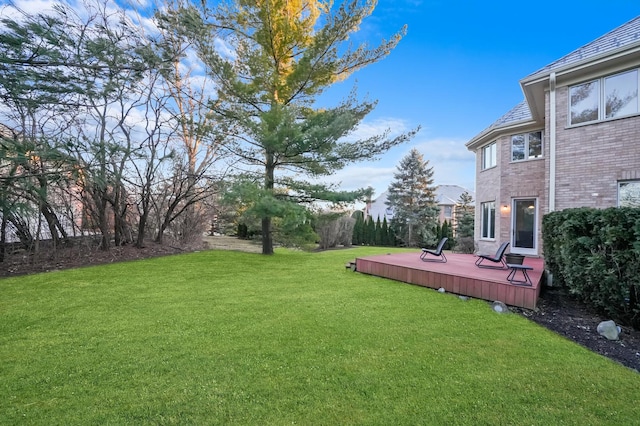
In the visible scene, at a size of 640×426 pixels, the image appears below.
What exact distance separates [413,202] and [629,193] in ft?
51.3

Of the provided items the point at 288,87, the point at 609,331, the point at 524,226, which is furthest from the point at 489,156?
the point at 609,331

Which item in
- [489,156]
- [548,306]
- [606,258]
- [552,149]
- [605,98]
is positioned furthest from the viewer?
[489,156]

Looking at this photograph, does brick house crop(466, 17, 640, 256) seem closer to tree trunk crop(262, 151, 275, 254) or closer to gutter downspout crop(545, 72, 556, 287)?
gutter downspout crop(545, 72, 556, 287)

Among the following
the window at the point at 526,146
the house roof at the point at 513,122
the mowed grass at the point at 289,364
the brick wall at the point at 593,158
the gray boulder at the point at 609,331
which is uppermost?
the house roof at the point at 513,122

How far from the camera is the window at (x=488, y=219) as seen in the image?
39.8 feet

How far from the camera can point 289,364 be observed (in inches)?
118

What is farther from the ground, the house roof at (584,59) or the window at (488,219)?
the house roof at (584,59)

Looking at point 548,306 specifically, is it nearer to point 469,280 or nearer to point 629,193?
point 469,280

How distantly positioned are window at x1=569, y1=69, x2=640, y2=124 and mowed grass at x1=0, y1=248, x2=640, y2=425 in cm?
614

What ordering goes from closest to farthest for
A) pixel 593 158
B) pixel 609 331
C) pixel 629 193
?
1. pixel 609 331
2. pixel 629 193
3. pixel 593 158

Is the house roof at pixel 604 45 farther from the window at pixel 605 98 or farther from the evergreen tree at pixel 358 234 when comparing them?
the evergreen tree at pixel 358 234

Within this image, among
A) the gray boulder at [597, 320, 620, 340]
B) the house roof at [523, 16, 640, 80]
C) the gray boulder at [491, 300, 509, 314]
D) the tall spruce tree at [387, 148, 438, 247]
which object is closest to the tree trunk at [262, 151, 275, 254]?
the gray boulder at [491, 300, 509, 314]

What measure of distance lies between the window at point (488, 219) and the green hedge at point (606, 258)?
713cm

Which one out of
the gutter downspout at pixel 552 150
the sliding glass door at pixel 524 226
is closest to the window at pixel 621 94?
the gutter downspout at pixel 552 150
